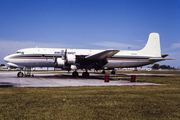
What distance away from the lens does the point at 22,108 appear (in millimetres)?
7355

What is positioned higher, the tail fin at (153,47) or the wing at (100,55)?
the tail fin at (153,47)

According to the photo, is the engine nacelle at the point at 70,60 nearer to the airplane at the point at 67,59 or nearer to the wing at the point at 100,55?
the airplane at the point at 67,59

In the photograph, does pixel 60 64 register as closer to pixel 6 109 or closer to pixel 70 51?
pixel 70 51

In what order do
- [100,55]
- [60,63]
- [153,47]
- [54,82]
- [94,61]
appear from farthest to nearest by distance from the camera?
1. [153,47]
2. [94,61]
3. [60,63]
4. [100,55]
5. [54,82]

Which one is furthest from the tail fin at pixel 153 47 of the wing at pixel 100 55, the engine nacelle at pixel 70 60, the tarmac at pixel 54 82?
the engine nacelle at pixel 70 60

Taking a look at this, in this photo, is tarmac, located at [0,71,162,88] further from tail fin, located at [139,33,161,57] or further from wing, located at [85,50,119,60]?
tail fin, located at [139,33,161,57]

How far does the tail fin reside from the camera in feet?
123

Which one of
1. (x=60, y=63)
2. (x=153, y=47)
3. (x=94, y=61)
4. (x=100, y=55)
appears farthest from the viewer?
(x=153, y=47)

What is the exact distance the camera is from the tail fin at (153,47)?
3734 cm

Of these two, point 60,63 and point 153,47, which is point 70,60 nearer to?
point 60,63

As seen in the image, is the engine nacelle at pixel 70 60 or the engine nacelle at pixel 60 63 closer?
the engine nacelle at pixel 70 60

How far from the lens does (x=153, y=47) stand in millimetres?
37781

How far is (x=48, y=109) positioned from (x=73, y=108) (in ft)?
3.39

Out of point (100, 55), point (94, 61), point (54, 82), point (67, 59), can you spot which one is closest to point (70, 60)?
point (67, 59)
